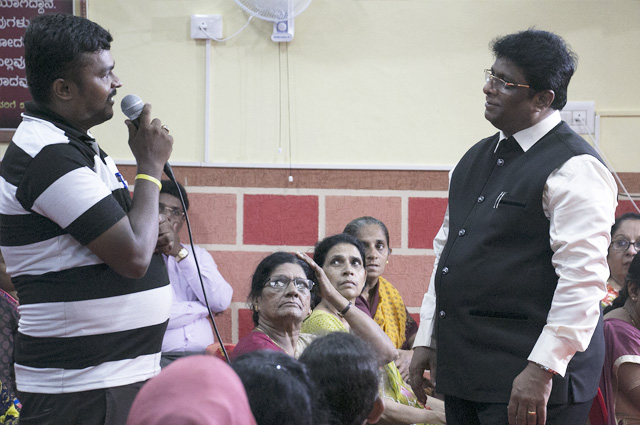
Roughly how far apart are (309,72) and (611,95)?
155 centimetres

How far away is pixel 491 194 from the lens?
1928 mm

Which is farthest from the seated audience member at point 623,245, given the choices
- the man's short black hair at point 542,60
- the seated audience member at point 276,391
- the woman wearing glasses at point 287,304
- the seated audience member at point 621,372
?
the seated audience member at point 276,391

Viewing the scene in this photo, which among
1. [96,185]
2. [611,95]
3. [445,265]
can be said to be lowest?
[445,265]

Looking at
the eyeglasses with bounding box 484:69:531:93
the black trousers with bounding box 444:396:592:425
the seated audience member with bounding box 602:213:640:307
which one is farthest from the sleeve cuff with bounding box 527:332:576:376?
the seated audience member with bounding box 602:213:640:307

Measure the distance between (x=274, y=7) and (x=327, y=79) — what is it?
1.48ft

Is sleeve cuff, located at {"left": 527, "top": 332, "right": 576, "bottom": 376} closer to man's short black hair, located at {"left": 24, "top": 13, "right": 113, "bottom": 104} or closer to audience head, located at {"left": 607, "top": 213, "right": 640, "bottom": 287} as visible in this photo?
man's short black hair, located at {"left": 24, "top": 13, "right": 113, "bottom": 104}

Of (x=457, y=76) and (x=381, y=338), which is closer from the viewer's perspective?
(x=381, y=338)

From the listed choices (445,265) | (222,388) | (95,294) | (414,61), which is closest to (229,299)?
(414,61)

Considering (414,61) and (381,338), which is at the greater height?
(414,61)

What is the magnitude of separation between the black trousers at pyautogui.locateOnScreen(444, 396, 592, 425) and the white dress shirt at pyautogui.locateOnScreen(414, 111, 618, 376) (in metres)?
0.16

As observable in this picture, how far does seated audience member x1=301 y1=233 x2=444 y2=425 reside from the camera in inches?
105

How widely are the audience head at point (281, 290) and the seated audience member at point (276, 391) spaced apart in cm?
146

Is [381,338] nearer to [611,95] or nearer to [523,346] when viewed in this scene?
[523,346]

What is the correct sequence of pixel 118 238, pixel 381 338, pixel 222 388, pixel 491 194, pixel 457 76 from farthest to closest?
pixel 457 76, pixel 381 338, pixel 491 194, pixel 118 238, pixel 222 388
